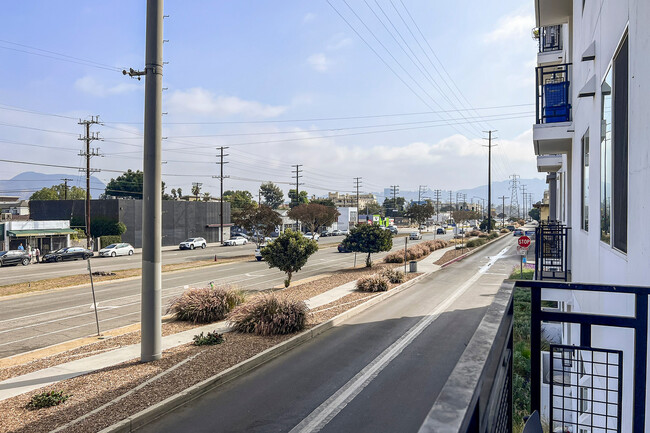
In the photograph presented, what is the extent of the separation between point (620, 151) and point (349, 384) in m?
7.75

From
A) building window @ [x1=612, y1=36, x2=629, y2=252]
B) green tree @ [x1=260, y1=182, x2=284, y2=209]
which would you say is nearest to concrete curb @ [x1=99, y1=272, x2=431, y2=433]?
building window @ [x1=612, y1=36, x2=629, y2=252]

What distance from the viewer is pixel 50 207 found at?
61.5 m

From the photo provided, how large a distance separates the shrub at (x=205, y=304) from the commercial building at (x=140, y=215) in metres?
46.2

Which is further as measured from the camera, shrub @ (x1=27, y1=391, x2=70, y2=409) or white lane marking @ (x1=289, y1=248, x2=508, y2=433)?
shrub @ (x1=27, y1=391, x2=70, y2=409)

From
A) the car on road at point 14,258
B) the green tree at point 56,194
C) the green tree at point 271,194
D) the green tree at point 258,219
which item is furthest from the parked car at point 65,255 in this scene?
the green tree at point 271,194

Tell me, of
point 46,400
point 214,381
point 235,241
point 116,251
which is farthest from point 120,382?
point 235,241

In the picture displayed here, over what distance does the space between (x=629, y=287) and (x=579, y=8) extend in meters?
9.36

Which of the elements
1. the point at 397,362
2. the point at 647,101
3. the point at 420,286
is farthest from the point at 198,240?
the point at 647,101

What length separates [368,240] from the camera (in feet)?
110

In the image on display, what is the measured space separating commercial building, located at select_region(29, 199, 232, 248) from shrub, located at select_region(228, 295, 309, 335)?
49.8 m

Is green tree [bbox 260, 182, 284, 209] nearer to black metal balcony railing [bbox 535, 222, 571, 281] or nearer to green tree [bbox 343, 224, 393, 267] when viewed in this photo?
green tree [bbox 343, 224, 393, 267]

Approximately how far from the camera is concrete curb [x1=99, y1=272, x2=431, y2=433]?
26.5 feet

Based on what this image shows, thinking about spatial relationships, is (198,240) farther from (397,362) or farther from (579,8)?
(579,8)

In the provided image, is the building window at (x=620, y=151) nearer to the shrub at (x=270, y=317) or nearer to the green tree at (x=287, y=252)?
the shrub at (x=270, y=317)
